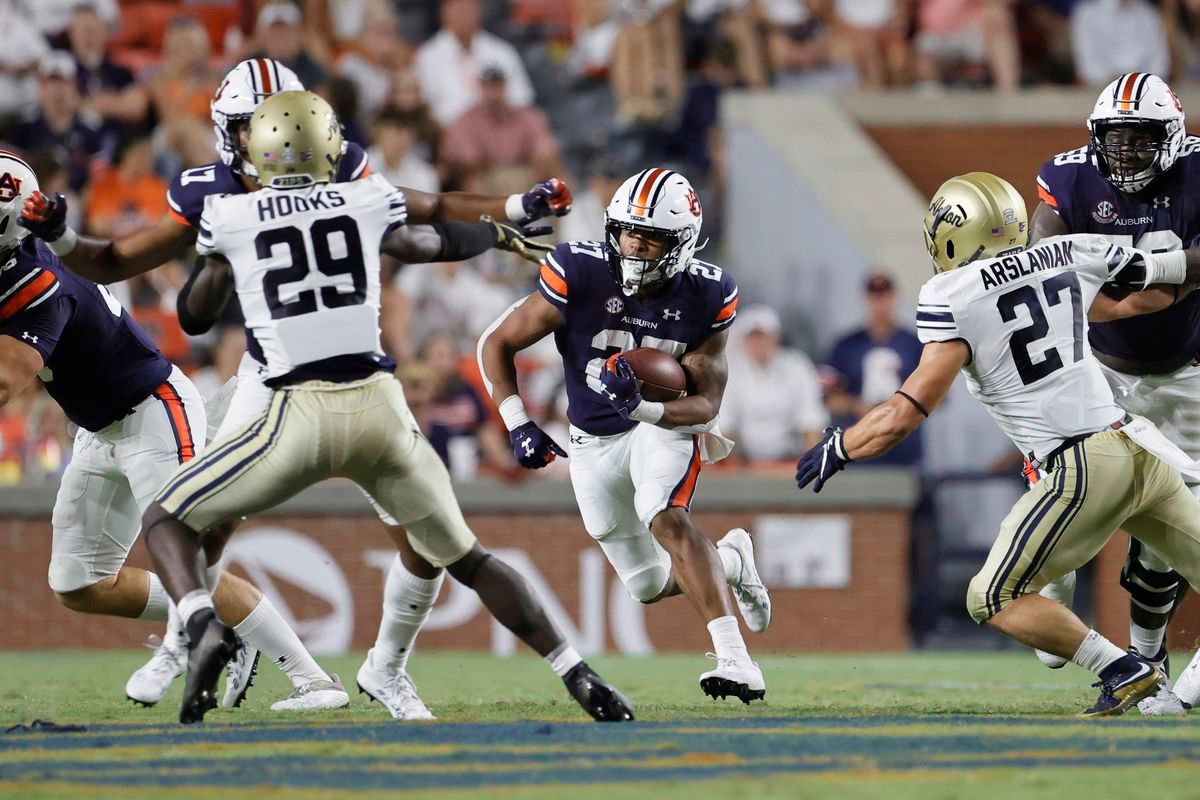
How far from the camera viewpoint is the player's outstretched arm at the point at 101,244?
5.92 meters

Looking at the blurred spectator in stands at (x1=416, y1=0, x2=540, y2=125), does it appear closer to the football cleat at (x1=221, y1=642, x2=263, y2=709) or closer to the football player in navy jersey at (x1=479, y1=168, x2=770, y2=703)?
the football player in navy jersey at (x1=479, y1=168, x2=770, y2=703)

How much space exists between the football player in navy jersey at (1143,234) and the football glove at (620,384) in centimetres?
181

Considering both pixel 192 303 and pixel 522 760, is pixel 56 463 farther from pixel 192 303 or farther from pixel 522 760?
pixel 522 760

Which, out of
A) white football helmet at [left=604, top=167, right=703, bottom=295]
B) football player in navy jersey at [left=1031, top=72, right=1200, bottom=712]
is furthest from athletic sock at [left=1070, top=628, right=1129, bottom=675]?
white football helmet at [left=604, top=167, right=703, bottom=295]

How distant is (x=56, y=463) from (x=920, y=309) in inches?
275

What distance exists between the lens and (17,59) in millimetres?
13281

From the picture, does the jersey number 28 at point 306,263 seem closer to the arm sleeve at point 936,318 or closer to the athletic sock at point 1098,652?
the arm sleeve at point 936,318

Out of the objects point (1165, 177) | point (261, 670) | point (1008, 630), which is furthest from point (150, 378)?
point (1165, 177)

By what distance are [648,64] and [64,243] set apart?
8613mm

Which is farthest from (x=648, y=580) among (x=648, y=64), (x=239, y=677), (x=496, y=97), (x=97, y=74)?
(x=97, y=74)

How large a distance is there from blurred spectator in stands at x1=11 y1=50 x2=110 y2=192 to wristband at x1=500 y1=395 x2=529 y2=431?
6.99 meters

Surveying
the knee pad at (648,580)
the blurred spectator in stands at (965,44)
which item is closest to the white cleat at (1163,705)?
the knee pad at (648,580)

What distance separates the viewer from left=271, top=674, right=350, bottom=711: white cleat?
21.2 ft

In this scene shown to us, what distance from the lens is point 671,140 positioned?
46.2 feet
